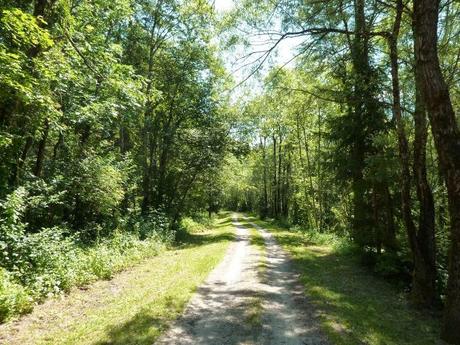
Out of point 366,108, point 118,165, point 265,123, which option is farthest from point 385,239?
point 265,123

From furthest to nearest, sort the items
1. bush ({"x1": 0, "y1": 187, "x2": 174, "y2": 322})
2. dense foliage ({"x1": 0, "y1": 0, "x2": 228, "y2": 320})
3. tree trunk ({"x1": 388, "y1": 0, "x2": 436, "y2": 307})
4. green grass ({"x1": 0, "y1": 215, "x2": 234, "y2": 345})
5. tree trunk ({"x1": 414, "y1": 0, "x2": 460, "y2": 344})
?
tree trunk ({"x1": 388, "y1": 0, "x2": 436, "y2": 307})
dense foliage ({"x1": 0, "y1": 0, "x2": 228, "y2": 320})
bush ({"x1": 0, "y1": 187, "x2": 174, "y2": 322})
tree trunk ({"x1": 414, "y1": 0, "x2": 460, "y2": 344})
green grass ({"x1": 0, "y1": 215, "x2": 234, "y2": 345})

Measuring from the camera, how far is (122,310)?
25.5ft

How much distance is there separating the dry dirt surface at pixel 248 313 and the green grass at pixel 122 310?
395mm

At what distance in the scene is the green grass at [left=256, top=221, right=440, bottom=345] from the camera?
672 cm

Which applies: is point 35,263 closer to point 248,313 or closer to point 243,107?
point 248,313

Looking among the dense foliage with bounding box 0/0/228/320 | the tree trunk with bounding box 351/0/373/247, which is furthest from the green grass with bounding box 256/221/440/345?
the dense foliage with bounding box 0/0/228/320

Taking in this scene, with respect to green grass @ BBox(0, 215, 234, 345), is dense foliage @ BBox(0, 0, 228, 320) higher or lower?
higher

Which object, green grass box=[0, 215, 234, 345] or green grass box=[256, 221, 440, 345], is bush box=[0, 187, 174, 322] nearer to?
green grass box=[0, 215, 234, 345]

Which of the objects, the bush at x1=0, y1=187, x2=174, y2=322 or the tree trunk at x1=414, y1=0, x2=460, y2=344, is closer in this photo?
the tree trunk at x1=414, y1=0, x2=460, y2=344

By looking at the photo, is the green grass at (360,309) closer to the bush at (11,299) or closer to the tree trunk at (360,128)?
the tree trunk at (360,128)

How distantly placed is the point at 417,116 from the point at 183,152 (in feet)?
59.0

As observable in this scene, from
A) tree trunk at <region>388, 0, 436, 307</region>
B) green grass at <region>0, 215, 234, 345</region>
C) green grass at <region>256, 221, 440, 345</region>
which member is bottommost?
green grass at <region>0, 215, 234, 345</region>

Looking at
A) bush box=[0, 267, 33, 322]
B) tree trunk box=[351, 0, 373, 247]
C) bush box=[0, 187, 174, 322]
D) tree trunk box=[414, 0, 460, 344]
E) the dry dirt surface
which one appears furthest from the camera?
tree trunk box=[351, 0, 373, 247]

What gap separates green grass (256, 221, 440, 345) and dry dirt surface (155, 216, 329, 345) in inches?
15.9
